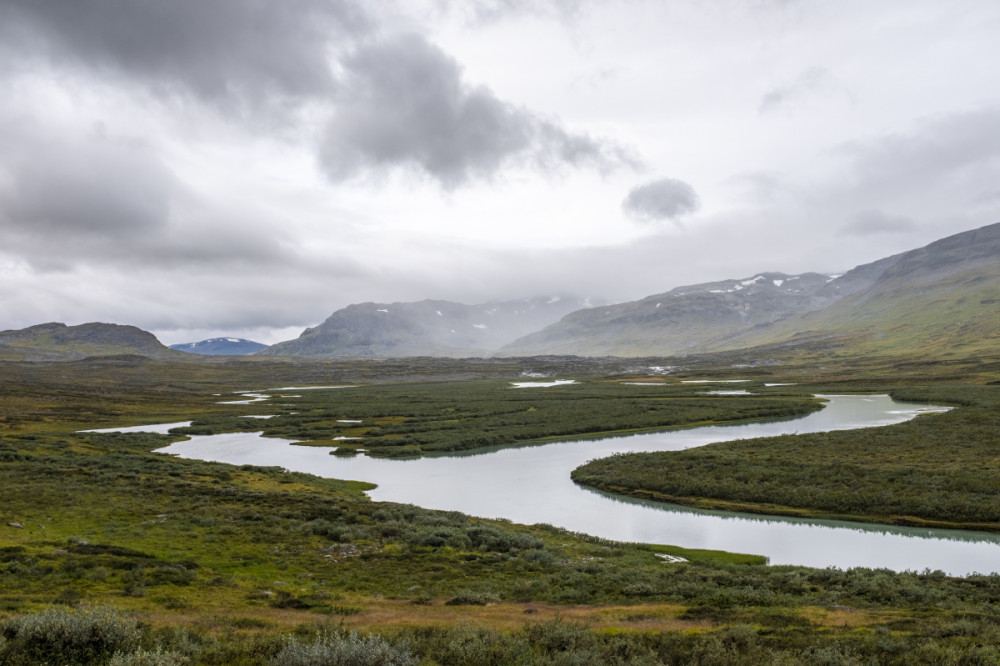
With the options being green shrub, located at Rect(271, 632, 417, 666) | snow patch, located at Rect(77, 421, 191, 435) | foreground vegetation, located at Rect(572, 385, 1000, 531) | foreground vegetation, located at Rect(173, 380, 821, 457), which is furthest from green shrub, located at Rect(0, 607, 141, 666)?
snow patch, located at Rect(77, 421, 191, 435)

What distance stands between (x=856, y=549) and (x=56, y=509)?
158ft

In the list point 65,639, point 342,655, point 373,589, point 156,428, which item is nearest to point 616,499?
point 373,589

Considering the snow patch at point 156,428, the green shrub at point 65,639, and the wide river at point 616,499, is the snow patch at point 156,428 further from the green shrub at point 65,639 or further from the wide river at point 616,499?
the green shrub at point 65,639

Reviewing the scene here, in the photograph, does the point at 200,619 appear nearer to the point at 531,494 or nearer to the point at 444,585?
the point at 444,585

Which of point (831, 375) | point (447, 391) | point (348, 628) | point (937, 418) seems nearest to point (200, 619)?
point (348, 628)

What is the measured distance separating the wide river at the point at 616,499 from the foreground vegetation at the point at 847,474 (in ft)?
5.81

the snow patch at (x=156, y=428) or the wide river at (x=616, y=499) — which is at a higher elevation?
the snow patch at (x=156, y=428)

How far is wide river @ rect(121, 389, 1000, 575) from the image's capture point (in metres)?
32.2

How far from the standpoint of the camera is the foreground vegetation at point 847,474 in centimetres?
3788

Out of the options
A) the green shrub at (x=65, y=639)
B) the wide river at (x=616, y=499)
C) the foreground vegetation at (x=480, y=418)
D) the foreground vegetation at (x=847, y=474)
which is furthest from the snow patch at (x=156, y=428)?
the green shrub at (x=65, y=639)

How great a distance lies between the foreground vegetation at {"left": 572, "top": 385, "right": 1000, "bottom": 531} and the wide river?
177cm

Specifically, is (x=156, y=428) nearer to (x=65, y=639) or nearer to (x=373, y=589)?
(x=373, y=589)

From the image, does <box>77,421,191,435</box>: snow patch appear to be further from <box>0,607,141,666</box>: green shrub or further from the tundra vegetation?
<box>0,607,141,666</box>: green shrub

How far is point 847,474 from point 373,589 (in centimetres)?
3946
